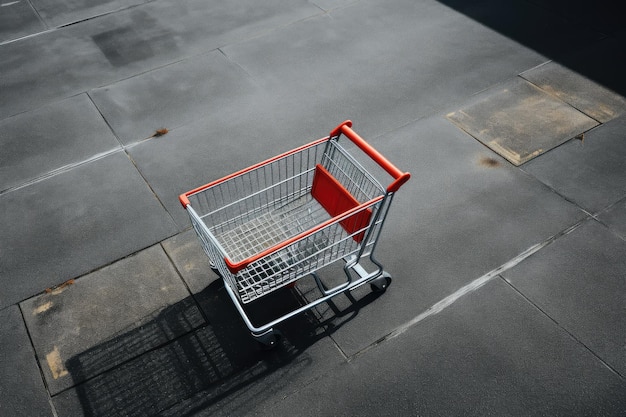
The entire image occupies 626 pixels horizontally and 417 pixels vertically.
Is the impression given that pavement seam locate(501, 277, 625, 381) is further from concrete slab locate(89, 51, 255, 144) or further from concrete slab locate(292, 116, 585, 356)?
concrete slab locate(89, 51, 255, 144)

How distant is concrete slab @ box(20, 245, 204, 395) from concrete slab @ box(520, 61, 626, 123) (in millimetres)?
4896

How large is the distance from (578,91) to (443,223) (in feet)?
9.46

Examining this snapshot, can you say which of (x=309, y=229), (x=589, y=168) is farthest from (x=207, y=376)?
(x=589, y=168)

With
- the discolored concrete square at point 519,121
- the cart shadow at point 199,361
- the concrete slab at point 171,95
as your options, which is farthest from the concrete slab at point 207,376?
the discolored concrete square at point 519,121

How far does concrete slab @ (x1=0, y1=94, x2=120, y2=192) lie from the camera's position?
546 cm

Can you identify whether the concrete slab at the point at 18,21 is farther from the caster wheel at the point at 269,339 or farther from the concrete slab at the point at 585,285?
the concrete slab at the point at 585,285

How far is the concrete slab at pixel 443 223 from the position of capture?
425 cm

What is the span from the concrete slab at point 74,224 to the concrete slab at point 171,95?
658mm

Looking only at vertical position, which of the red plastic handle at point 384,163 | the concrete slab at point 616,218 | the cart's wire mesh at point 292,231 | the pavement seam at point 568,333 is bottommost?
the pavement seam at point 568,333

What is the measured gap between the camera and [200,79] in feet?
21.3

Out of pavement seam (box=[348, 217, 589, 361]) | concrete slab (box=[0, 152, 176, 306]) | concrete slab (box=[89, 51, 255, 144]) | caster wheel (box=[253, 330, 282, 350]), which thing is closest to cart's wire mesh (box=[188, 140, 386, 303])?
caster wheel (box=[253, 330, 282, 350])

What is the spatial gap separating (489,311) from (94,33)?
6.49m

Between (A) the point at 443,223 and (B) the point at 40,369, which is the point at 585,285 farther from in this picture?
(B) the point at 40,369

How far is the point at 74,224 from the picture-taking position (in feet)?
16.1
